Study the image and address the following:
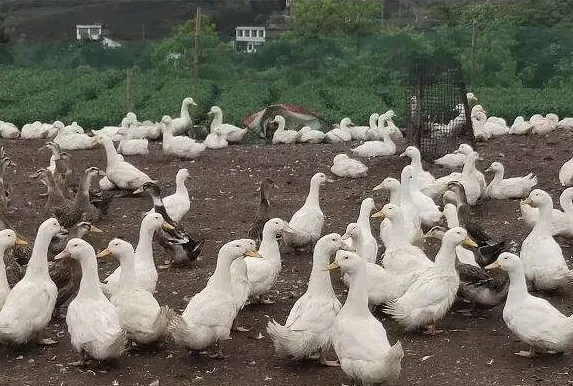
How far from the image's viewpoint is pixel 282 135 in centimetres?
1659

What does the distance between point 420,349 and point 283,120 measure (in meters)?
10.5

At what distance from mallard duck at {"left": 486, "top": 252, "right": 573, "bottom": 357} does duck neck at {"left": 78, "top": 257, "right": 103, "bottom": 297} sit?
3006 mm

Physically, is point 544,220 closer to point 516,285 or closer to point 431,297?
point 516,285

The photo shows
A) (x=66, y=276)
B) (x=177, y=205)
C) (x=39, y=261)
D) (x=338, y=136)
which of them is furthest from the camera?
(x=338, y=136)

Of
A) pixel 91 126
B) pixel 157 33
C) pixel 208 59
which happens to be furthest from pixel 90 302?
pixel 157 33

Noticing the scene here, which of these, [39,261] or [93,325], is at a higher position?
[39,261]

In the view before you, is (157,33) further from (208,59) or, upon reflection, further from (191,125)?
(191,125)

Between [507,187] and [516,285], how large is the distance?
5.05 metres

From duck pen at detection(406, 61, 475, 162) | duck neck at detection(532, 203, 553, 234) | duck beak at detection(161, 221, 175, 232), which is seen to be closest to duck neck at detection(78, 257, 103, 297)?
duck beak at detection(161, 221, 175, 232)

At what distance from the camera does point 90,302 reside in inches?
247

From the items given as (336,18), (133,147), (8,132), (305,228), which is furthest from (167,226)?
(336,18)

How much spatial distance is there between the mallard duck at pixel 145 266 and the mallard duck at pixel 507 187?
17.0 ft

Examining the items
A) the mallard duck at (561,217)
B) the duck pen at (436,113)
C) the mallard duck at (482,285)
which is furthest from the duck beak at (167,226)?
the duck pen at (436,113)

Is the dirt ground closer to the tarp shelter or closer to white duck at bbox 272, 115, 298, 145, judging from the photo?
white duck at bbox 272, 115, 298, 145
